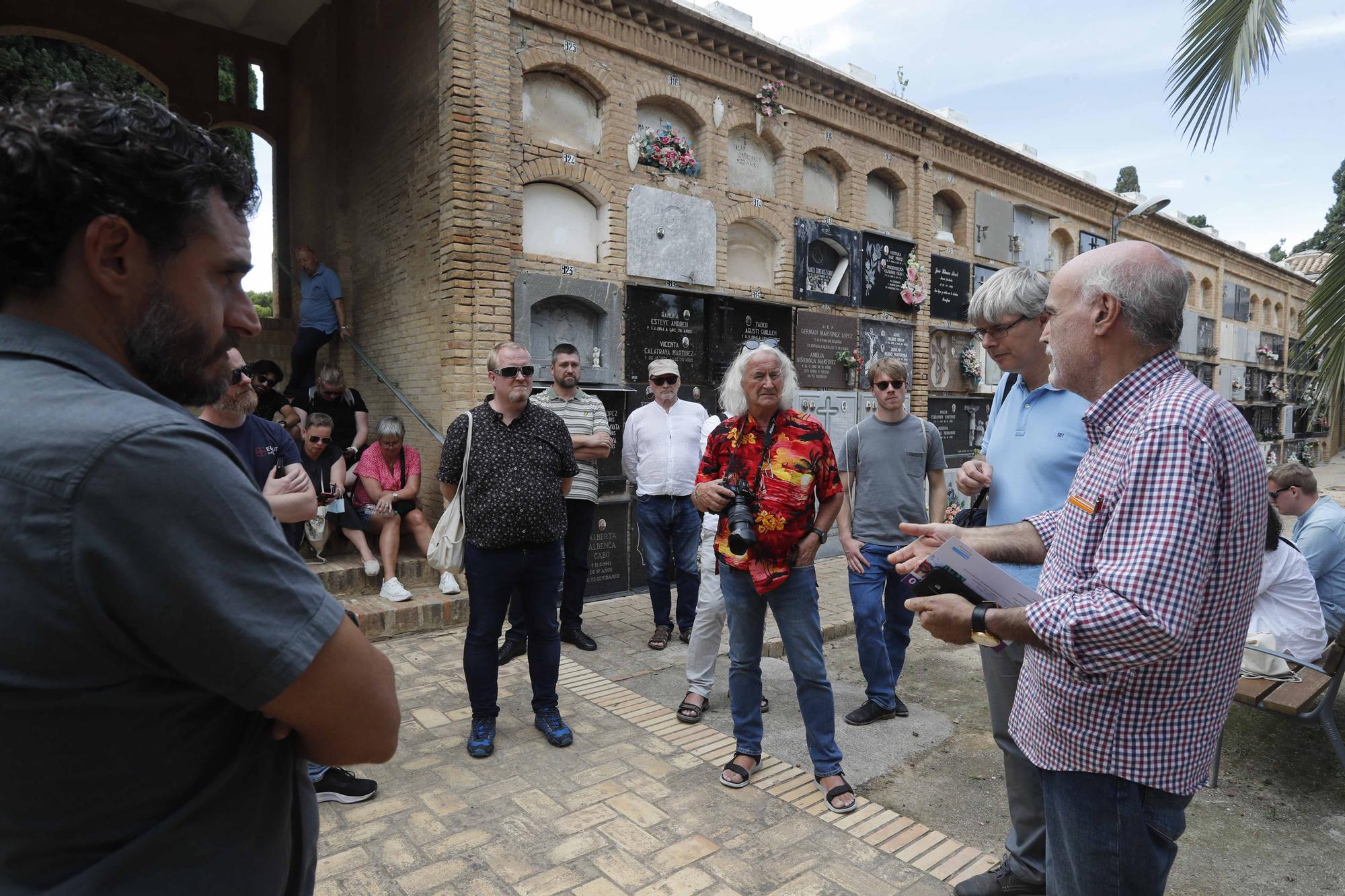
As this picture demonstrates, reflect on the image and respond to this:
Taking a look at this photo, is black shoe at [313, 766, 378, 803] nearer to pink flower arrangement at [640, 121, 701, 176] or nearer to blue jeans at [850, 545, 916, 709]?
blue jeans at [850, 545, 916, 709]

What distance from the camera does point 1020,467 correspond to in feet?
9.11

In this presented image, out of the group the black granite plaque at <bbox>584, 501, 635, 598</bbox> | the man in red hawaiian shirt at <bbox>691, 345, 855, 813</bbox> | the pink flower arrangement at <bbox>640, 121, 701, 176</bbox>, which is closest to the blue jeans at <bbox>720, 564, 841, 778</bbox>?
the man in red hawaiian shirt at <bbox>691, 345, 855, 813</bbox>

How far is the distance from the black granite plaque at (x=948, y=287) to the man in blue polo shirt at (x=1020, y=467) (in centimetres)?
869

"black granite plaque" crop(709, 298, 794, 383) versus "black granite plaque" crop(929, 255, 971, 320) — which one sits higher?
"black granite plaque" crop(929, 255, 971, 320)

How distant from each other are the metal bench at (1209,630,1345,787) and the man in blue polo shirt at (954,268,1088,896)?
133 cm

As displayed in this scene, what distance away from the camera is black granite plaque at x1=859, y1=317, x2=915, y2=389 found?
10070 mm

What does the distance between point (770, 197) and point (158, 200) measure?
872 centimetres

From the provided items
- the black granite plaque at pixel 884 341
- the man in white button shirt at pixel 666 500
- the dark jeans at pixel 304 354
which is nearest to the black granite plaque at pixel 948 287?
the black granite plaque at pixel 884 341

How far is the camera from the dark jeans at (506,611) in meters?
3.77

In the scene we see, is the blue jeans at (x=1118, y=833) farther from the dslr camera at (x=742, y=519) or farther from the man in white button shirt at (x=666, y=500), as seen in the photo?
the man in white button shirt at (x=666, y=500)

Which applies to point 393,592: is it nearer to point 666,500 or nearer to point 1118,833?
point 666,500

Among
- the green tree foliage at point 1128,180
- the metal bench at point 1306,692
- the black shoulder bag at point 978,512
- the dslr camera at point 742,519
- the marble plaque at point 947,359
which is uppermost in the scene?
the green tree foliage at point 1128,180

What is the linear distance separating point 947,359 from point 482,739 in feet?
32.2

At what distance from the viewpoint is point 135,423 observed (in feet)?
2.54
